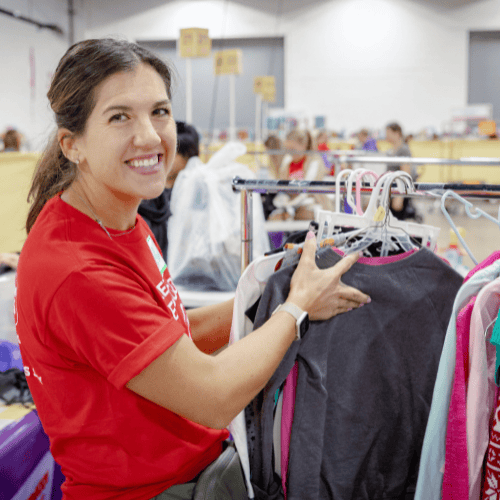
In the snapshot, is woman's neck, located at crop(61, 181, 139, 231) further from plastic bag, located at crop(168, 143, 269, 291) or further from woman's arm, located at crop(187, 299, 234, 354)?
plastic bag, located at crop(168, 143, 269, 291)

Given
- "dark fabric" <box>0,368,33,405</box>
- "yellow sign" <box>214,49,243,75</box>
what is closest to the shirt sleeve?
"dark fabric" <box>0,368,33,405</box>

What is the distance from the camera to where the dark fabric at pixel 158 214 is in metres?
2.28

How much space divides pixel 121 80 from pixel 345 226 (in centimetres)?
57

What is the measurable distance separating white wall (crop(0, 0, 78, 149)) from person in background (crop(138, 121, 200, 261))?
374 inches

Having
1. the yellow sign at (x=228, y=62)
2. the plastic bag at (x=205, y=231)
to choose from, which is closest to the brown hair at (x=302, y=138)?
the yellow sign at (x=228, y=62)

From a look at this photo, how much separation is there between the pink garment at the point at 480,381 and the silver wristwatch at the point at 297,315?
0.97 ft

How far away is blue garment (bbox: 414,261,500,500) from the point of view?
91 centimetres

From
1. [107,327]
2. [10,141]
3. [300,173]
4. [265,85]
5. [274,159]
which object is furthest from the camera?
[10,141]

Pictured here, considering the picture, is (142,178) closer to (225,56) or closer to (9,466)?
(9,466)

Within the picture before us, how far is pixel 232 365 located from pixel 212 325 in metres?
0.41

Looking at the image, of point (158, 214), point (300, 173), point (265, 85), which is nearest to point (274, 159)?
point (300, 173)

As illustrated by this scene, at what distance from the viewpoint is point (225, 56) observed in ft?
18.5

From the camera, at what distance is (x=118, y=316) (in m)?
0.82

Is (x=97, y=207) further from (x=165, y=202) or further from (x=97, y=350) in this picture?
(x=165, y=202)
